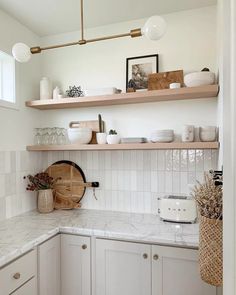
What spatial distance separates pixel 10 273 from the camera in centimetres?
139

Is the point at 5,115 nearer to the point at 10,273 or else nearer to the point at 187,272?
the point at 10,273

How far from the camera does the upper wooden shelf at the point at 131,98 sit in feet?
5.96

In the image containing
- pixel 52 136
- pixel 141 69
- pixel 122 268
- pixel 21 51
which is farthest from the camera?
pixel 52 136

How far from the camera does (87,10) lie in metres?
2.03

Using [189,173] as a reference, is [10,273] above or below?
below

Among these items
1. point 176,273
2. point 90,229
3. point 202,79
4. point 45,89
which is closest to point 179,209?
point 176,273

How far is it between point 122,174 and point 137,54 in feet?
3.67

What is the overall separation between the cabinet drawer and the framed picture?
5.17ft

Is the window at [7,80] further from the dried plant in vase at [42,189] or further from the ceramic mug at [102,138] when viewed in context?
the ceramic mug at [102,138]

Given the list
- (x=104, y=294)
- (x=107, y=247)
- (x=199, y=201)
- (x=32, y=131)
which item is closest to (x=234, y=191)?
(x=199, y=201)

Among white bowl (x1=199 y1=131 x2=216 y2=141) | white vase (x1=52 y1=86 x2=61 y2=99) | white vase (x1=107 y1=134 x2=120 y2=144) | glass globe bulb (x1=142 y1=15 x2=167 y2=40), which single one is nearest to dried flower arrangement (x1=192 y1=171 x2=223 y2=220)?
glass globe bulb (x1=142 y1=15 x2=167 y2=40)

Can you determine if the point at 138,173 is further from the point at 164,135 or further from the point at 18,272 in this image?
the point at 18,272

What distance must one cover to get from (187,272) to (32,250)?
1.03 metres

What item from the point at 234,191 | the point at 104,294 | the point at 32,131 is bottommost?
the point at 104,294
